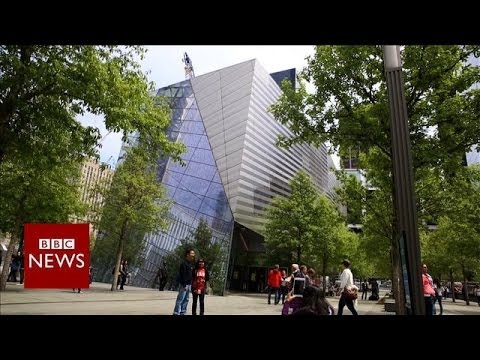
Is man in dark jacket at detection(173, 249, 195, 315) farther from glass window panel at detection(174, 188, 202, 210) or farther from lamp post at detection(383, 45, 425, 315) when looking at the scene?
glass window panel at detection(174, 188, 202, 210)

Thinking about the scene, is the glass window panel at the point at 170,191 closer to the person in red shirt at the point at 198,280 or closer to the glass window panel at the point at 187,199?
the glass window panel at the point at 187,199

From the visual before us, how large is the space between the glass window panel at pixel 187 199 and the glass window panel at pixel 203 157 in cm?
280

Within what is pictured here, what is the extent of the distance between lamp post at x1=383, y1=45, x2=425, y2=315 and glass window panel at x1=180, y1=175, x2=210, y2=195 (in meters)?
25.8

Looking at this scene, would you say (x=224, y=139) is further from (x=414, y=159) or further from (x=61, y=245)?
(x=61, y=245)

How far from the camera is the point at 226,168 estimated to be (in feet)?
108

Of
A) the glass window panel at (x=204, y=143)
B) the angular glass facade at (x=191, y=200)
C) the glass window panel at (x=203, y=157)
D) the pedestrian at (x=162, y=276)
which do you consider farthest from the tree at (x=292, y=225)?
the pedestrian at (x=162, y=276)

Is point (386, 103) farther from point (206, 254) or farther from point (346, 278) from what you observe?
point (206, 254)

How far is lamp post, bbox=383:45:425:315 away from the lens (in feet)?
18.2

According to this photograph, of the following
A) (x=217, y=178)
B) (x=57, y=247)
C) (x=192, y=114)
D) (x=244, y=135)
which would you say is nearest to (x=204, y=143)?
(x=244, y=135)

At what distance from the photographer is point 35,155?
10000 mm

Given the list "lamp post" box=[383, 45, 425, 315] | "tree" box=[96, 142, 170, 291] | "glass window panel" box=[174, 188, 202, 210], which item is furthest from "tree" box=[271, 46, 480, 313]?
"glass window panel" box=[174, 188, 202, 210]
